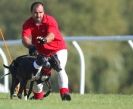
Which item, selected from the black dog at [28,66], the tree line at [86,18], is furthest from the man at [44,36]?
the tree line at [86,18]

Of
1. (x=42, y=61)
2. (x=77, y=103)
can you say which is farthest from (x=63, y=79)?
(x=77, y=103)

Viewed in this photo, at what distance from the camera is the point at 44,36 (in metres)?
15.5

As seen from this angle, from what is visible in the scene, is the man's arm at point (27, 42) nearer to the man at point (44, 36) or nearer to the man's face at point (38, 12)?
the man at point (44, 36)

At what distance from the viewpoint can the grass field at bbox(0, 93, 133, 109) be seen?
538 inches

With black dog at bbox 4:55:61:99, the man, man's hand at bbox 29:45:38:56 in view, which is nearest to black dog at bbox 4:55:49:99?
black dog at bbox 4:55:61:99

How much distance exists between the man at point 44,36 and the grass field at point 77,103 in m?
0.53

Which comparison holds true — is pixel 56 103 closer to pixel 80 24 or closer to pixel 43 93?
pixel 43 93

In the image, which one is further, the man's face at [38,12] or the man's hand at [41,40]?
the man's face at [38,12]

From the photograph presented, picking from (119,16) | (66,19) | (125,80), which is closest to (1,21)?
(66,19)

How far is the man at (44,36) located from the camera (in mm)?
15258

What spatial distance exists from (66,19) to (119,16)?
15.8 ft

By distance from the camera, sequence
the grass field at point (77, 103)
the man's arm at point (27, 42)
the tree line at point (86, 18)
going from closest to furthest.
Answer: the grass field at point (77, 103)
the man's arm at point (27, 42)
the tree line at point (86, 18)

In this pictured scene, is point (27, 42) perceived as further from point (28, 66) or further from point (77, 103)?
point (77, 103)

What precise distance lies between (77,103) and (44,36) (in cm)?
151
